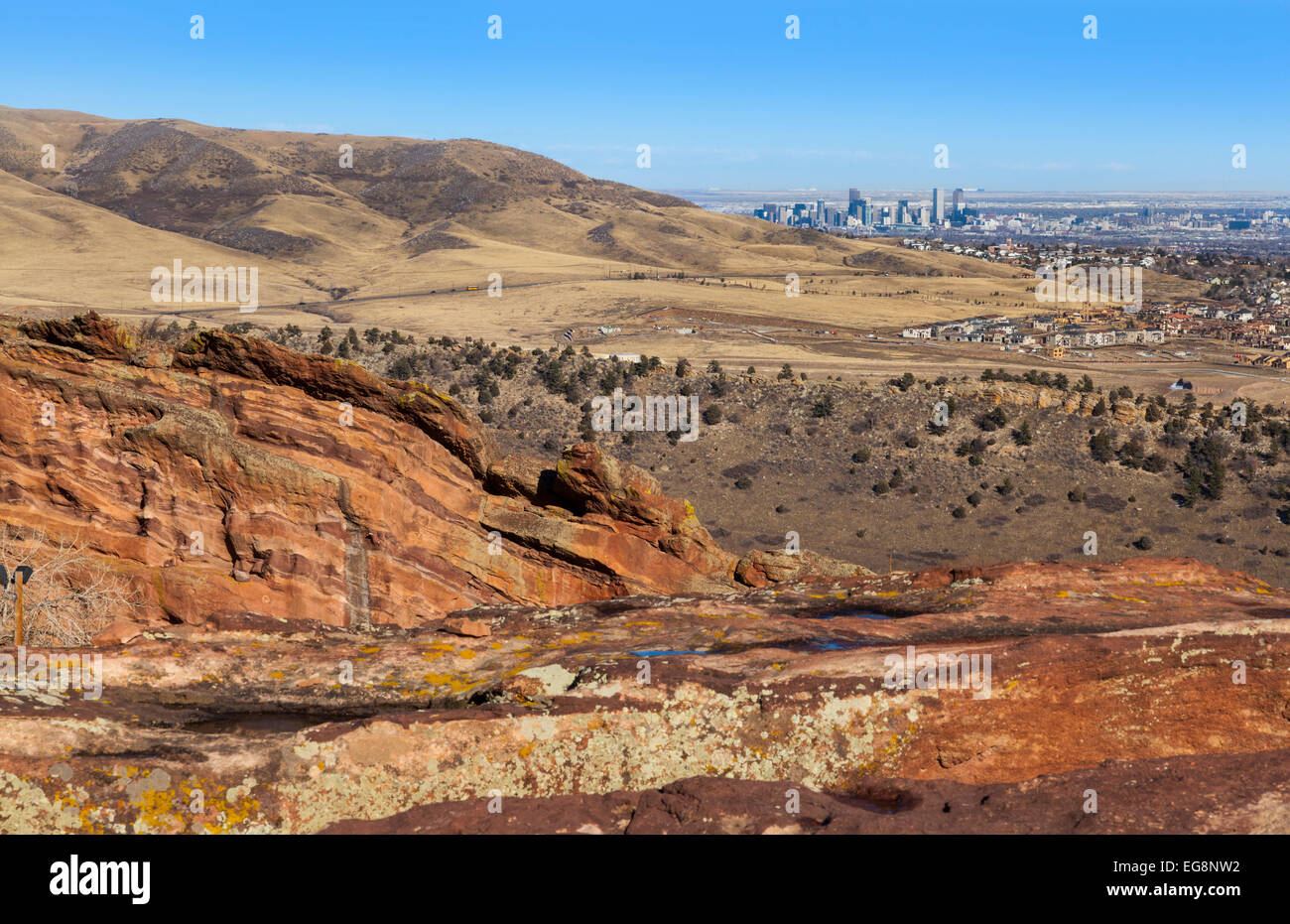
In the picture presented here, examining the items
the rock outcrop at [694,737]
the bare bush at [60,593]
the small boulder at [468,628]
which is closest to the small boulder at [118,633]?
the bare bush at [60,593]

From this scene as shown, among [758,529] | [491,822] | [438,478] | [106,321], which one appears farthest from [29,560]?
[758,529]

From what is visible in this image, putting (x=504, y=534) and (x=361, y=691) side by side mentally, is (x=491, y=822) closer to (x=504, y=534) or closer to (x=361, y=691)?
Result: (x=361, y=691)

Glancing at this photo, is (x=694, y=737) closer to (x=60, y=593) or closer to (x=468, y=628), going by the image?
(x=468, y=628)

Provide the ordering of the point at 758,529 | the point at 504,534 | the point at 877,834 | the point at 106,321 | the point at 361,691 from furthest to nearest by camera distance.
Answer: the point at 758,529 → the point at 504,534 → the point at 106,321 → the point at 361,691 → the point at 877,834

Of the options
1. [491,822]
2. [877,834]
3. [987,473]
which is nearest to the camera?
[877,834]

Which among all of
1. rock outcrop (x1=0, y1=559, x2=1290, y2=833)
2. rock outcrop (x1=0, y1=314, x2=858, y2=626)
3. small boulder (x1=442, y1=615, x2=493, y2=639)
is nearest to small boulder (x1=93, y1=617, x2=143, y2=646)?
→ rock outcrop (x1=0, y1=559, x2=1290, y2=833)

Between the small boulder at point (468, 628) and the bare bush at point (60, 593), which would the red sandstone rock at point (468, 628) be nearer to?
the small boulder at point (468, 628)

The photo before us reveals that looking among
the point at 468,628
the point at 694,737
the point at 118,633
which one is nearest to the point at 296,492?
the point at 118,633

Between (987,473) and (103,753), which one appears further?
(987,473)
